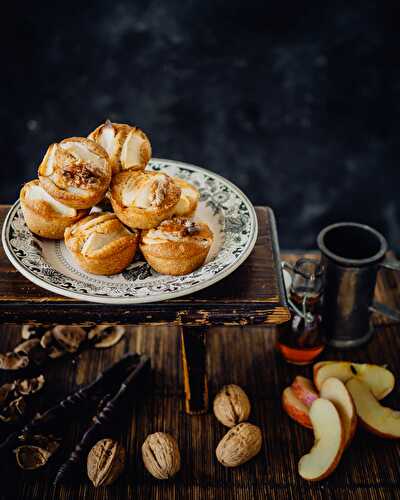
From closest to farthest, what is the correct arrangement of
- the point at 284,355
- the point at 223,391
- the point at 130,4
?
the point at 223,391, the point at 284,355, the point at 130,4

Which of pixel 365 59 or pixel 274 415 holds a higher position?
pixel 365 59

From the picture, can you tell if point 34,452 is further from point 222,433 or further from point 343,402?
point 343,402

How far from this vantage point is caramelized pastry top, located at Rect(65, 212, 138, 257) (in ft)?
4.57

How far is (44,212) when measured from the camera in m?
1.46

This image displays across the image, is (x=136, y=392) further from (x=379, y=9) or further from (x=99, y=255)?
(x=379, y=9)

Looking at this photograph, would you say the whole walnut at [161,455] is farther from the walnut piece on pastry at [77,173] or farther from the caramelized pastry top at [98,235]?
the walnut piece on pastry at [77,173]

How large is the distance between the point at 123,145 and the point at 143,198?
169 millimetres

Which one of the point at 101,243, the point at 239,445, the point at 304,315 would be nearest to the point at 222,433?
the point at 239,445

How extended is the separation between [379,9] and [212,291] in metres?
1.70

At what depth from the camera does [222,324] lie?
1.42 m

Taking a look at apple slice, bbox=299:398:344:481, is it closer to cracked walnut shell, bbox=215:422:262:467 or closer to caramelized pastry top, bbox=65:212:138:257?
cracked walnut shell, bbox=215:422:262:467

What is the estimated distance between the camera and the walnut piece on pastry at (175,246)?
1396mm

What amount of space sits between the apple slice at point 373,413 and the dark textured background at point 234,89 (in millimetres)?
1483

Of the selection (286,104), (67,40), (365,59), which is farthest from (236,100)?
(67,40)
